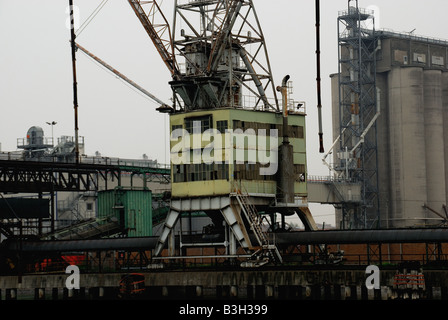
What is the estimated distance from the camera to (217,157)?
240 feet

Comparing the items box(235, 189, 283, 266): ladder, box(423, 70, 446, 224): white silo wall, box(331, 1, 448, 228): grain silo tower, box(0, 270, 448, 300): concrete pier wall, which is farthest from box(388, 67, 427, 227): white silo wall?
box(235, 189, 283, 266): ladder

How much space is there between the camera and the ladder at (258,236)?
2785 inches

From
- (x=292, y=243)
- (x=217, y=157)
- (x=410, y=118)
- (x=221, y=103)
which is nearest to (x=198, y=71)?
(x=221, y=103)

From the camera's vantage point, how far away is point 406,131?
468ft

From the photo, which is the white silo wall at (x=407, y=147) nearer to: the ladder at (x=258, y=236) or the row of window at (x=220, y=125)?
the row of window at (x=220, y=125)

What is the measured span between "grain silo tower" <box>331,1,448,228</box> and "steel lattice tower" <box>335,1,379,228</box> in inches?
21.9

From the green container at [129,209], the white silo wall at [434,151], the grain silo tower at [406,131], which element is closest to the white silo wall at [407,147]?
the grain silo tower at [406,131]

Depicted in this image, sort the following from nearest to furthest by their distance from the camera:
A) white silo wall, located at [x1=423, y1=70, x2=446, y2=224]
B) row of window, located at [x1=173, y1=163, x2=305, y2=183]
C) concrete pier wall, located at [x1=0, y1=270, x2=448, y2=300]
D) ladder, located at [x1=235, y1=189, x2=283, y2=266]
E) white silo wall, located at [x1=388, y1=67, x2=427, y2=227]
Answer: concrete pier wall, located at [x1=0, y1=270, x2=448, y2=300], ladder, located at [x1=235, y1=189, x2=283, y2=266], row of window, located at [x1=173, y1=163, x2=305, y2=183], white silo wall, located at [x1=388, y1=67, x2=427, y2=227], white silo wall, located at [x1=423, y1=70, x2=446, y2=224]

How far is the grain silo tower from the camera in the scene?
14162 centimetres

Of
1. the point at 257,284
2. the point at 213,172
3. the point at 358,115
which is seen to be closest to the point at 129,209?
the point at 213,172

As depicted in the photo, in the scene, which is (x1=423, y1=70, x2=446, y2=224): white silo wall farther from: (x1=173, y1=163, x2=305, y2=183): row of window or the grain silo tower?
(x1=173, y1=163, x2=305, y2=183): row of window
